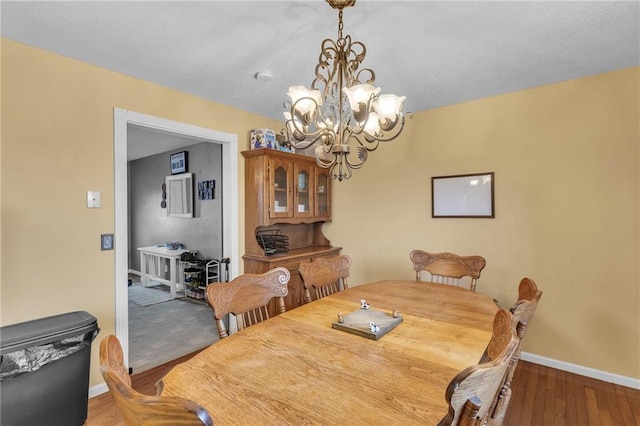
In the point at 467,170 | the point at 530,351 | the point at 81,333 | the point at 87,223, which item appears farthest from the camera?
the point at 467,170

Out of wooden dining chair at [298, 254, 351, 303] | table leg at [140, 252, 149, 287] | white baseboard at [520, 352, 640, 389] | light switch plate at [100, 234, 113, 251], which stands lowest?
white baseboard at [520, 352, 640, 389]

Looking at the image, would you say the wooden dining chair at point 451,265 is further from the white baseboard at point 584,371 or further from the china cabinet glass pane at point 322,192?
the china cabinet glass pane at point 322,192

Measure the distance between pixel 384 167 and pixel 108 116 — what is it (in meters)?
2.66

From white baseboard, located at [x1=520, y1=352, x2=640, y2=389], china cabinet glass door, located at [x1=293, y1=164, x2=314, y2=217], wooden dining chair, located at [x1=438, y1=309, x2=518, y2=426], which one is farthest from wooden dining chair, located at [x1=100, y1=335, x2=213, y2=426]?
white baseboard, located at [x1=520, y1=352, x2=640, y2=389]

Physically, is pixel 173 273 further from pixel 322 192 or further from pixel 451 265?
pixel 451 265

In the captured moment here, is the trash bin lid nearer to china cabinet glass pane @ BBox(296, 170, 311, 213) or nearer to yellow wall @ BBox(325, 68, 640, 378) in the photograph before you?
china cabinet glass pane @ BBox(296, 170, 311, 213)

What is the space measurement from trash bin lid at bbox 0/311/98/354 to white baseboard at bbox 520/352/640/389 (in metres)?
3.46

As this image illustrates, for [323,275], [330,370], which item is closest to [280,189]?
[323,275]

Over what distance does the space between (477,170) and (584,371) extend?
1875mm

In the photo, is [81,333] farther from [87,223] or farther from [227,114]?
[227,114]

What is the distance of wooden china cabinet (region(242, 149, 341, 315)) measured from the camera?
315 cm

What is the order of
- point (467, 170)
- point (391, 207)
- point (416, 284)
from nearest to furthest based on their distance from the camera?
point (416, 284), point (467, 170), point (391, 207)

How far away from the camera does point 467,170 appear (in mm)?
2977

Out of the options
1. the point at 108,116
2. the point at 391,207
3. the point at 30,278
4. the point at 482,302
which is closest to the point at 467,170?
the point at 391,207
